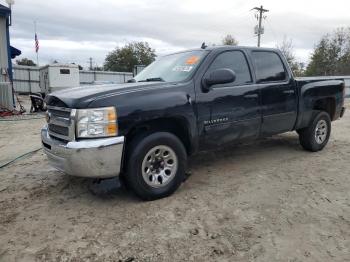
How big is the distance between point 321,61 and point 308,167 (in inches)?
1778

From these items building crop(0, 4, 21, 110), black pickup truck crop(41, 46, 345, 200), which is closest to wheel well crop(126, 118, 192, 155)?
black pickup truck crop(41, 46, 345, 200)

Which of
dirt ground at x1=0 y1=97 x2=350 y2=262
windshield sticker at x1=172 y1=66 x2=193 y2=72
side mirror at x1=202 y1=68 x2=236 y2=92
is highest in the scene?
windshield sticker at x1=172 y1=66 x2=193 y2=72

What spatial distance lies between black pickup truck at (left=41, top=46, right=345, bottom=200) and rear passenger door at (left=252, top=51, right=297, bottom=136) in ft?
0.05

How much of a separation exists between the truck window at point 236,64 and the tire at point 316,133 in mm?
1864

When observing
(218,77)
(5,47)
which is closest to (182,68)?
(218,77)

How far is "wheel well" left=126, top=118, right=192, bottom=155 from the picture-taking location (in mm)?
4188

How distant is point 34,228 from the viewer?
363cm

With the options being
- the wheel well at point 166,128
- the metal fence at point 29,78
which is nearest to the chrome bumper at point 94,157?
the wheel well at point 166,128

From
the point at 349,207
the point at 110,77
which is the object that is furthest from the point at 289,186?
the point at 110,77

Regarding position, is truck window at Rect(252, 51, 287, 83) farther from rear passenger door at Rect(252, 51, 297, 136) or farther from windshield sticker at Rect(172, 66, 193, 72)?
windshield sticker at Rect(172, 66, 193, 72)

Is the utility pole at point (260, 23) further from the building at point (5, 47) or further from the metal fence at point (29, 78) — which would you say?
the building at point (5, 47)

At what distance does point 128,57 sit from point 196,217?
5262 cm

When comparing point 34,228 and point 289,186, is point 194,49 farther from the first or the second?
point 34,228

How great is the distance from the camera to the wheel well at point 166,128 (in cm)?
419
